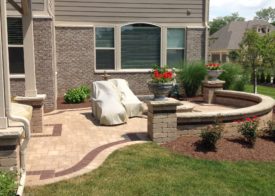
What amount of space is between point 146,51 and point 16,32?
18.9ft

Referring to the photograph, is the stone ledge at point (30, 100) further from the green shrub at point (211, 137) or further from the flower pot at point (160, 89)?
the green shrub at point (211, 137)

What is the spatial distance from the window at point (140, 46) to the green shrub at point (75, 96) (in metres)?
2.44

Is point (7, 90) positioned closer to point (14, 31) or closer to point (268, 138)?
point (268, 138)

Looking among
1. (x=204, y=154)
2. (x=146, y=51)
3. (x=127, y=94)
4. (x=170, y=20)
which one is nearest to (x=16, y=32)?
(x=127, y=94)

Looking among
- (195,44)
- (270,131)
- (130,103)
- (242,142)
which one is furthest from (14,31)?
(270,131)

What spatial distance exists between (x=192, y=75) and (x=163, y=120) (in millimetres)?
7179

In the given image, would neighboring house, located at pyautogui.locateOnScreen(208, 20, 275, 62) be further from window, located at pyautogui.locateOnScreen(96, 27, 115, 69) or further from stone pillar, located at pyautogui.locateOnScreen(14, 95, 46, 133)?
stone pillar, located at pyautogui.locateOnScreen(14, 95, 46, 133)

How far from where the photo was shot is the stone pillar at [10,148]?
4504 millimetres

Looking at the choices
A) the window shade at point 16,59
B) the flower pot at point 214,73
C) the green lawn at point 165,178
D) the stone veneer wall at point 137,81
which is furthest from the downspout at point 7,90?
the stone veneer wall at point 137,81

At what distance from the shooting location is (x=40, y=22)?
36.9ft

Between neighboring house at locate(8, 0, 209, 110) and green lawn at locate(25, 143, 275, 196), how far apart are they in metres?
7.59

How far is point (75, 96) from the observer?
1302cm

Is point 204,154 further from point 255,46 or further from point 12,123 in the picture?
point 255,46

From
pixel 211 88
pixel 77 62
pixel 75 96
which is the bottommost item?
pixel 75 96
